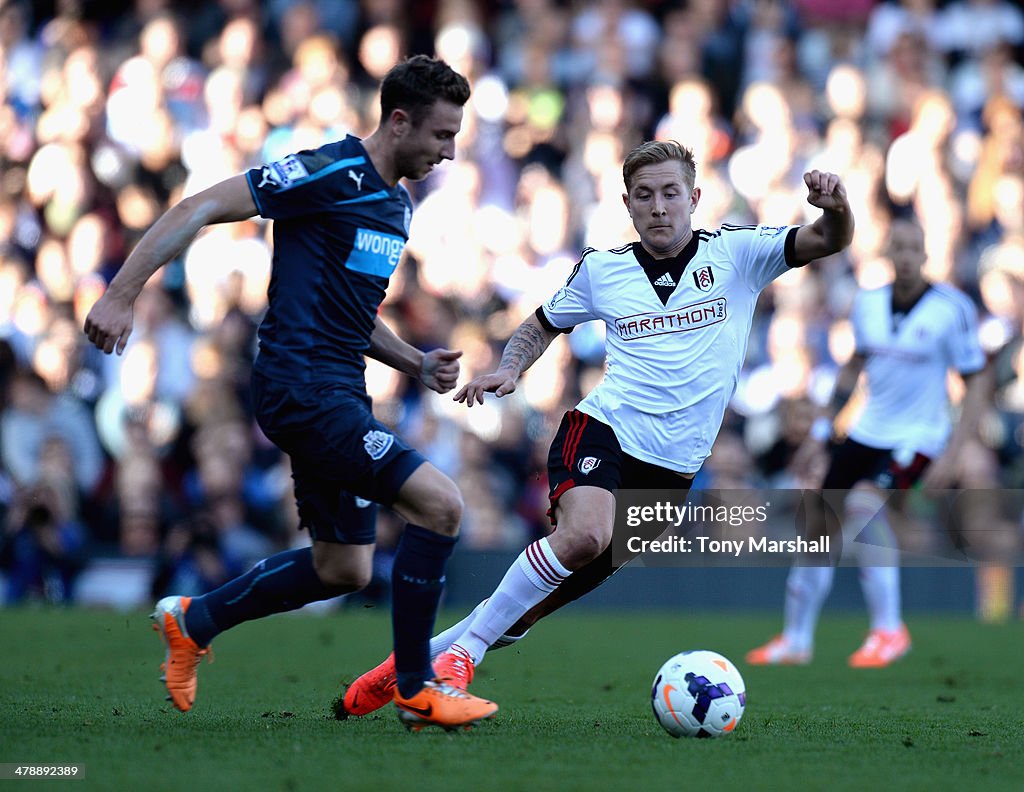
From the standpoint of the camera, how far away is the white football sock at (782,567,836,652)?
1052 centimetres

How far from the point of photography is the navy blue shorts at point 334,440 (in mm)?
5797

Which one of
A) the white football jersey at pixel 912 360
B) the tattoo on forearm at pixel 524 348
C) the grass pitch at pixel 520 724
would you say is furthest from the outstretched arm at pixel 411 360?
the white football jersey at pixel 912 360

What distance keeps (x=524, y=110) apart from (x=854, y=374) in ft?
24.0

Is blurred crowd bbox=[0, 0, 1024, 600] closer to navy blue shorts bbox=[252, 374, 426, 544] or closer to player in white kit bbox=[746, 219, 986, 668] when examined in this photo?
player in white kit bbox=[746, 219, 986, 668]

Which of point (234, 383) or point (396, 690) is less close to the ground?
point (234, 383)

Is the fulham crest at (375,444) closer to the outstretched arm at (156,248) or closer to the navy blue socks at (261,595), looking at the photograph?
the navy blue socks at (261,595)

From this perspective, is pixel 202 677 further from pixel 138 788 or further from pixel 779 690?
pixel 138 788

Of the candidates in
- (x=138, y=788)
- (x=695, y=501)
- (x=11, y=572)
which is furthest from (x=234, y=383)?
(x=138, y=788)

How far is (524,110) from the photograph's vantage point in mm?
17031

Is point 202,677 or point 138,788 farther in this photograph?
point 202,677

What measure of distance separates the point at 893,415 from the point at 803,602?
1.43 meters

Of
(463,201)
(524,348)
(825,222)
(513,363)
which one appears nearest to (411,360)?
(513,363)

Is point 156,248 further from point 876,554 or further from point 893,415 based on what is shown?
point 876,554

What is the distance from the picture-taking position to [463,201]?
611 inches
